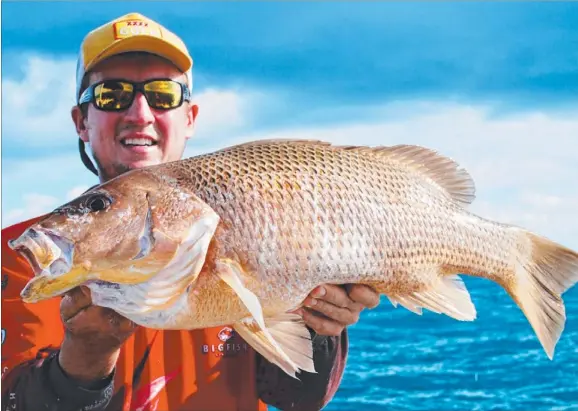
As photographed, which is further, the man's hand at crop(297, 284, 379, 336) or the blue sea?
the blue sea

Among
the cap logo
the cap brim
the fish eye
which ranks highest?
the cap logo

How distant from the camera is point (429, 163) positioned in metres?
2.51

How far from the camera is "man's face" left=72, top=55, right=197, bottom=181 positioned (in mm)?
3221

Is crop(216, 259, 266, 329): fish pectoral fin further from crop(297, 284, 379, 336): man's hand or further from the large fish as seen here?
crop(297, 284, 379, 336): man's hand

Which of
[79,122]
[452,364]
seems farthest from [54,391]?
[452,364]

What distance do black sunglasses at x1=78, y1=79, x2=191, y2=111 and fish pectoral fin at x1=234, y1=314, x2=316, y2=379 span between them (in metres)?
1.44

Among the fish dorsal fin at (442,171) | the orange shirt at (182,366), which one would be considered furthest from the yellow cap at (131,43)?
the fish dorsal fin at (442,171)

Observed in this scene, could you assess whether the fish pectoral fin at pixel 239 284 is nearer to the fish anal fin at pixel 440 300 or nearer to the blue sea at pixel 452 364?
the fish anal fin at pixel 440 300

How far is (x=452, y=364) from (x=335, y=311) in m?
9.69

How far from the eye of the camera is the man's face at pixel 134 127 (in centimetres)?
322

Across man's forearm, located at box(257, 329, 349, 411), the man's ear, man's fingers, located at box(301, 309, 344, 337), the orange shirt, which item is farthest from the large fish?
the man's ear

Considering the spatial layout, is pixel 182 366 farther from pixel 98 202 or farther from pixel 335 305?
pixel 98 202

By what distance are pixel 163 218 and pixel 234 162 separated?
0.31 meters

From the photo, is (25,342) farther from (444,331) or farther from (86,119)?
(444,331)
